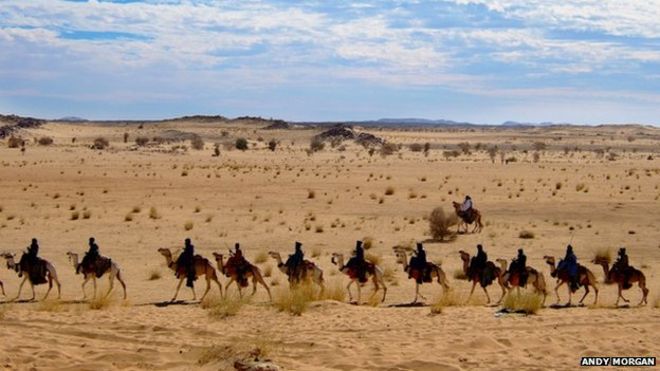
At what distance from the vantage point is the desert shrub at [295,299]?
55.0ft

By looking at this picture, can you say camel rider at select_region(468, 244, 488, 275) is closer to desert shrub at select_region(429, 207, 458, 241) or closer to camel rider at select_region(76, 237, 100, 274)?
camel rider at select_region(76, 237, 100, 274)

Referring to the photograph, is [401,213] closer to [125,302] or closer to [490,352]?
[125,302]

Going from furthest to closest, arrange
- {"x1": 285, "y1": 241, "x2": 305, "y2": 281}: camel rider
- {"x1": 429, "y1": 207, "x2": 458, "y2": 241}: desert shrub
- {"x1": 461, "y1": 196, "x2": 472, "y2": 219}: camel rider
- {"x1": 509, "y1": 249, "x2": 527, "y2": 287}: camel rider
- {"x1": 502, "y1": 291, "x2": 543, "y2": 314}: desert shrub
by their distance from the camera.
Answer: {"x1": 461, "y1": 196, "x2": 472, "y2": 219}: camel rider, {"x1": 429, "y1": 207, "x2": 458, "y2": 241}: desert shrub, {"x1": 285, "y1": 241, "x2": 305, "y2": 281}: camel rider, {"x1": 509, "y1": 249, "x2": 527, "y2": 287}: camel rider, {"x1": 502, "y1": 291, "x2": 543, "y2": 314}: desert shrub

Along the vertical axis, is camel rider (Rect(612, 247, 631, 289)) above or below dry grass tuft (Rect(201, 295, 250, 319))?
above

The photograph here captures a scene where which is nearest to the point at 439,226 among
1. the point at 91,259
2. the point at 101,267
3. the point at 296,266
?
the point at 296,266

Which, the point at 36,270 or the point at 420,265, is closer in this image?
the point at 36,270

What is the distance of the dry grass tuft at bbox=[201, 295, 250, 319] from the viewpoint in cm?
1656

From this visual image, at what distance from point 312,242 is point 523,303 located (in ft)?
44.0

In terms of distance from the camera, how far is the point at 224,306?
55.3 feet

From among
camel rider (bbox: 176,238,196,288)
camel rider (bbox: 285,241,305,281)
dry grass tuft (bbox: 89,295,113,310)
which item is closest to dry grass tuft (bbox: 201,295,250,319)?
camel rider (bbox: 176,238,196,288)

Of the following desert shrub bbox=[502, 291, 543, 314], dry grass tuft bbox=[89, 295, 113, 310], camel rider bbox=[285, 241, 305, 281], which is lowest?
dry grass tuft bbox=[89, 295, 113, 310]

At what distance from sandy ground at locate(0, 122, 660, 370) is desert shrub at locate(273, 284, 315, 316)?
1.01 feet

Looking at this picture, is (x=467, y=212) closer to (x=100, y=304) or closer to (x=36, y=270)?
(x=100, y=304)

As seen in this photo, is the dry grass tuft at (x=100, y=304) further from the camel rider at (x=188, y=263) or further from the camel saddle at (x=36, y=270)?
the camel rider at (x=188, y=263)
